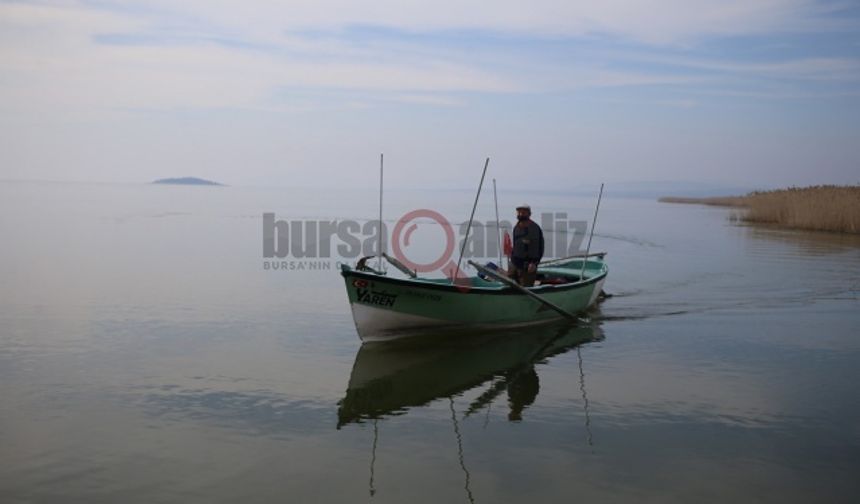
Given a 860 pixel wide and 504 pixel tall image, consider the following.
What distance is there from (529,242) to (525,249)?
0.14m

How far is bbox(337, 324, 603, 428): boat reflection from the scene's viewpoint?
889 cm

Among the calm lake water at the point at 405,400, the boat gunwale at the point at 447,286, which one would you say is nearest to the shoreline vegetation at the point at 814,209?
the calm lake water at the point at 405,400

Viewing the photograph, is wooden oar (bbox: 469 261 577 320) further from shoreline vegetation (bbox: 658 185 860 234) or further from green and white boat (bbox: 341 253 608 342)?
shoreline vegetation (bbox: 658 185 860 234)

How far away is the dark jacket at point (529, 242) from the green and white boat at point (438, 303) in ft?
2.15

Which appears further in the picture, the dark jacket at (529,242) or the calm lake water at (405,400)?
the dark jacket at (529,242)

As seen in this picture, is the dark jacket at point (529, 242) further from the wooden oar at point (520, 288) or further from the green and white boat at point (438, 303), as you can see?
the wooden oar at point (520, 288)

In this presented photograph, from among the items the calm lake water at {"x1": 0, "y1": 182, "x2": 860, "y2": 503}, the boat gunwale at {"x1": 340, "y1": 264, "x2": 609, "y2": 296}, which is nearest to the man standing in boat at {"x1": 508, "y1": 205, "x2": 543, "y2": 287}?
the boat gunwale at {"x1": 340, "y1": 264, "x2": 609, "y2": 296}

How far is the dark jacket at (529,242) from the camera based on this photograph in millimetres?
13305

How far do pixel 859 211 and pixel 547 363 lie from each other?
2568 centimetres

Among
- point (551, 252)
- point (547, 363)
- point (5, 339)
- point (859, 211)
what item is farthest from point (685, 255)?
point (5, 339)

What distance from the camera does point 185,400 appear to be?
8648 millimetres

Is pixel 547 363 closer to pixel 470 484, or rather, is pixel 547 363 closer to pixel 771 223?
pixel 470 484

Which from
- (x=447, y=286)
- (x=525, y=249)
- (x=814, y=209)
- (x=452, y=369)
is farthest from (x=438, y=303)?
(x=814, y=209)

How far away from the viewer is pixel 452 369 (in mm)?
10547
